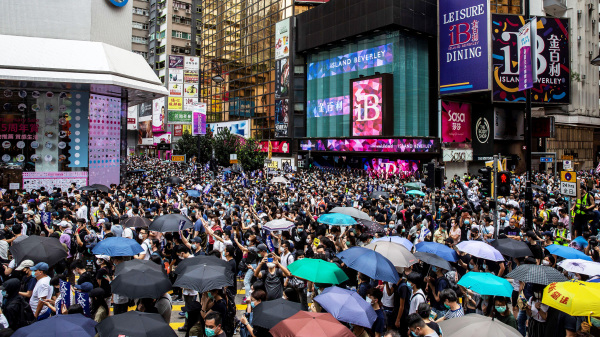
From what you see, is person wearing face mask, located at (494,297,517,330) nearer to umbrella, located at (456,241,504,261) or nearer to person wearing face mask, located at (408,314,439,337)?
person wearing face mask, located at (408,314,439,337)

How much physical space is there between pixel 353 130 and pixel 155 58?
5418 centimetres

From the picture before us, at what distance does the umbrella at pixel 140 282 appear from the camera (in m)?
5.64

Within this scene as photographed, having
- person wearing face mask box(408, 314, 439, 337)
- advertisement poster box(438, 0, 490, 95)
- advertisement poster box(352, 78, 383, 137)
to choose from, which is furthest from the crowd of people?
advertisement poster box(352, 78, 383, 137)

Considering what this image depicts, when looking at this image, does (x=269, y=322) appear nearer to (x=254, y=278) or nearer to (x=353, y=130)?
(x=254, y=278)

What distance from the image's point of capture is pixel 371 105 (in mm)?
40375

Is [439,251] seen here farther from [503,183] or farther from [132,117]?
[132,117]

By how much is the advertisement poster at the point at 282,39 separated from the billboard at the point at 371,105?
1331 cm

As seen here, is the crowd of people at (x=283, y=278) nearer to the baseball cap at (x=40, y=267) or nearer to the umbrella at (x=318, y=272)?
the baseball cap at (x=40, y=267)

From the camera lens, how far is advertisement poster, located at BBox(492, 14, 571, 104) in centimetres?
3562

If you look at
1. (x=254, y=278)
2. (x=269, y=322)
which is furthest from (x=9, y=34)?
(x=269, y=322)

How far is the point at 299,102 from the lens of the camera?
50.8 meters

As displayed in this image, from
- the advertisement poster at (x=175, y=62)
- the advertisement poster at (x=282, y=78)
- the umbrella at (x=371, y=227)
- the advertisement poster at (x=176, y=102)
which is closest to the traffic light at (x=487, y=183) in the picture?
the umbrella at (x=371, y=227)

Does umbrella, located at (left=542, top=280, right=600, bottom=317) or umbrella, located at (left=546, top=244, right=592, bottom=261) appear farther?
umbrella, located at (left=546, top=244, right=592, bottom=261)

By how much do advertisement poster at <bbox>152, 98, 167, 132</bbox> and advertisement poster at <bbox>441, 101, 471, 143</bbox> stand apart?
52826 mm
